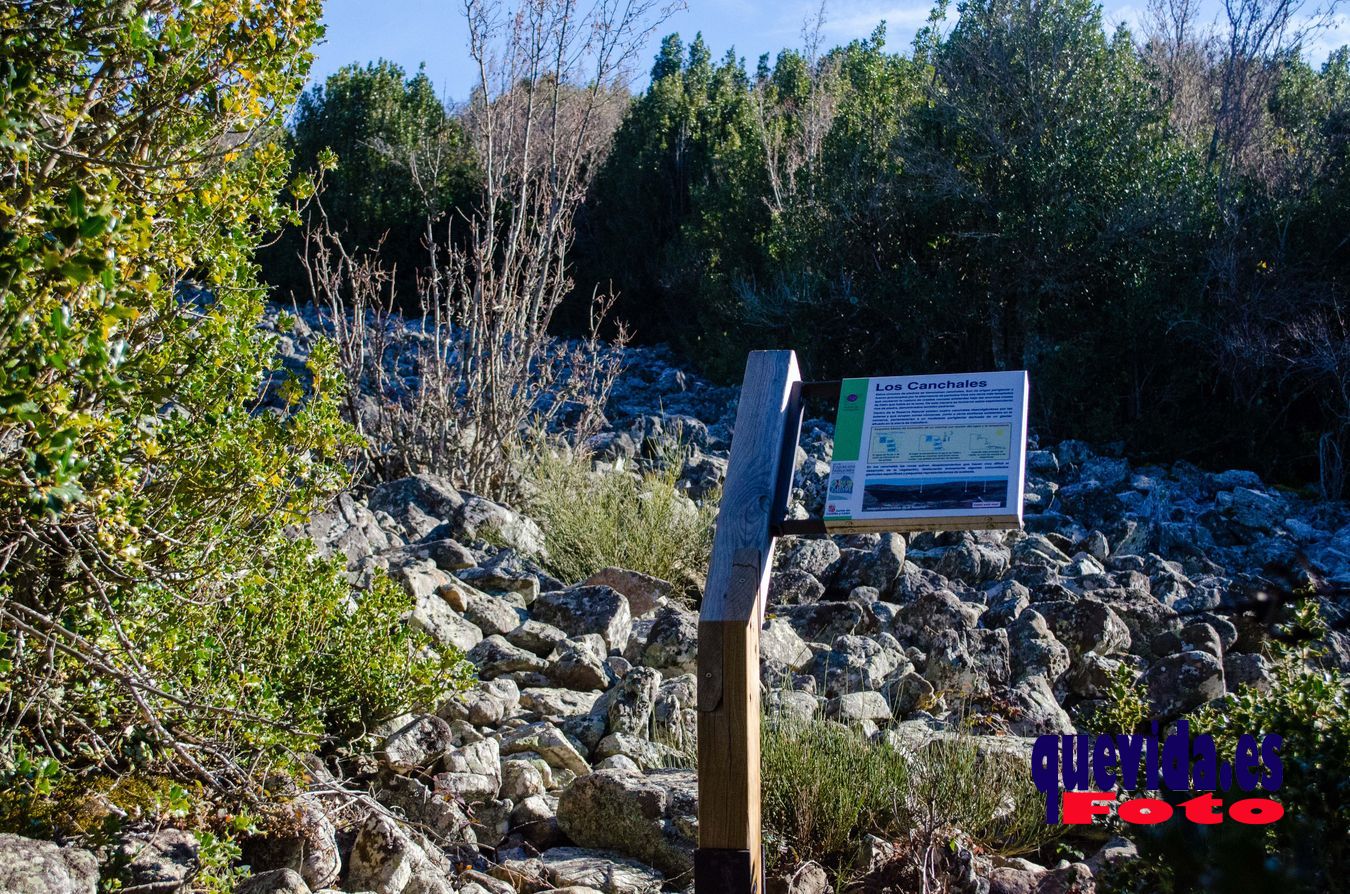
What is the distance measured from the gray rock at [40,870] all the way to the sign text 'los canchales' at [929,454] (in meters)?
1.66

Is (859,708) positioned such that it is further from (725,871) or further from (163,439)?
(163,439)

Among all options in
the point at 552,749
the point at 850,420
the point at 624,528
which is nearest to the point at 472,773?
the point at 552,749

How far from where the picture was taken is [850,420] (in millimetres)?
3088

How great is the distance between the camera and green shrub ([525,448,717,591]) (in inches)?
257

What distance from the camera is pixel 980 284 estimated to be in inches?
511

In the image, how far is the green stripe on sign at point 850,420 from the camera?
3025 millimetres

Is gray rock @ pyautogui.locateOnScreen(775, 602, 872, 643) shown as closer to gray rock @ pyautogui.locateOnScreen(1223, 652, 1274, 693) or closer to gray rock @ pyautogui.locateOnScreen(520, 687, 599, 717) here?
gray rock @ pyautogui.locateOnScreen(520, 687, 599, 717)

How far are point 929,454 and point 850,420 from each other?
0.69ft

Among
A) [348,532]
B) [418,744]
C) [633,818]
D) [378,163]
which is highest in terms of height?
[378,163]

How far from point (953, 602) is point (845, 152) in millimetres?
9433

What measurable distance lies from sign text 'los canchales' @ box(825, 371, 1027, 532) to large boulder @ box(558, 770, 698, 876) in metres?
0.97

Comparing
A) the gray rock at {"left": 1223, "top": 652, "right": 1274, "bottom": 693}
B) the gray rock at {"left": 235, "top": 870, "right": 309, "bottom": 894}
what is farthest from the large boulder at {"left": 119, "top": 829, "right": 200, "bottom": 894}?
the gray rock at {"left": 1223, "top": 652, "right": 1274, "bottom": 693}

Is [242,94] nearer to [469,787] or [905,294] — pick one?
[469,787]

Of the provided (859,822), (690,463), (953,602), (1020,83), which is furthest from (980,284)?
(859,822)
